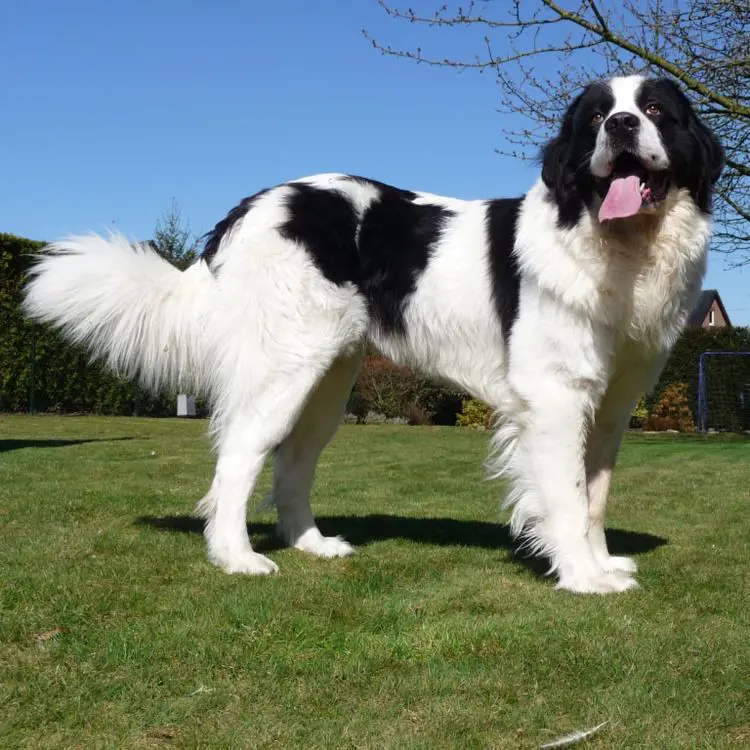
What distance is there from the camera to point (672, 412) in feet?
61.6

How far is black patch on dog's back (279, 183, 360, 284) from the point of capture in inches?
165

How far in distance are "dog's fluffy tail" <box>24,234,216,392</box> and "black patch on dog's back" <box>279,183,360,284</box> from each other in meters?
0.54

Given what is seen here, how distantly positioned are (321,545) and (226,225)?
170cm

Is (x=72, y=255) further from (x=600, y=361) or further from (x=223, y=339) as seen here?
(x=600, y=361)

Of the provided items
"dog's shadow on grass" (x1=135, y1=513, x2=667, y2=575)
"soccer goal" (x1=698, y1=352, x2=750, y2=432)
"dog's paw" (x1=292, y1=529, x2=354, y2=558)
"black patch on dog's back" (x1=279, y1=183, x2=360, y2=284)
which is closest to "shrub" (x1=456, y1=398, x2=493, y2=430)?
"soccer goal" (x1=698, y1=352, x2=750, y2=432)

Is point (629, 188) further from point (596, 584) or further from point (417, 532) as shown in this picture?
point (417, 532)

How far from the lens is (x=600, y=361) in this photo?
12.3 ft

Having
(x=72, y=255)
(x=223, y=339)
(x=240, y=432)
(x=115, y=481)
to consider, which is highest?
(x=72, y=255)

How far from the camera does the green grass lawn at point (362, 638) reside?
2.29 metres

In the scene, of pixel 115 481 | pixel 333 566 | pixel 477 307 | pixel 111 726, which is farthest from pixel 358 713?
pixel 115 481

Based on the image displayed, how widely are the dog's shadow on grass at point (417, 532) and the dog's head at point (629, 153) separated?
1830mm

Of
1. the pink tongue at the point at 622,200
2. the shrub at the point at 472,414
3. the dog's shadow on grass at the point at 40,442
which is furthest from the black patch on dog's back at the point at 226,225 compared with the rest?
the shrub at the point at 472,414

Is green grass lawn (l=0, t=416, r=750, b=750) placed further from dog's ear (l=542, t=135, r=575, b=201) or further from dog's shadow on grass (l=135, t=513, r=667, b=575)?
dog's ear (l=542, t=135, r=575, b=201)

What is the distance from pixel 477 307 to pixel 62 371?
14.8 m
